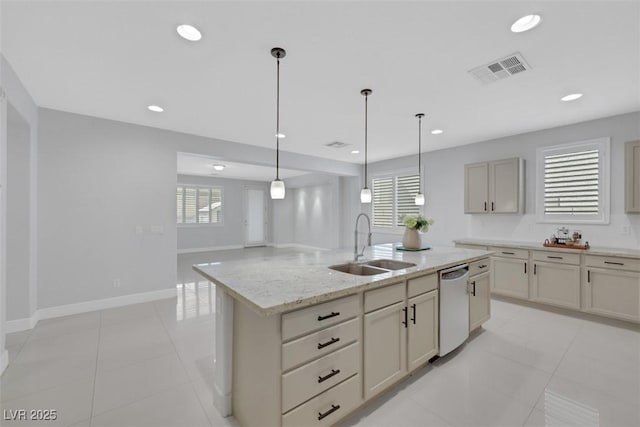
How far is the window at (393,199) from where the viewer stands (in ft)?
20.4

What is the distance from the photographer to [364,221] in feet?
24.5

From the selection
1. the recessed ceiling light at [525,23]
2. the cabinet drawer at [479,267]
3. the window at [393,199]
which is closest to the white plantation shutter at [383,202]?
the window at [393,199]

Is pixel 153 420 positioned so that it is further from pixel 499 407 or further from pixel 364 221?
pixel 364 221

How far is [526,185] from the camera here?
4492 millimetres

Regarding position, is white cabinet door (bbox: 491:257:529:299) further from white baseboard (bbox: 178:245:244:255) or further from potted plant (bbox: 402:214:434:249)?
white baseboard (bbox: 178:245:244:255)

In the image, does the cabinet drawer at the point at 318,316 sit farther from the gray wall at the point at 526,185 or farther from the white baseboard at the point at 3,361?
the gray wall at the point at 526,185

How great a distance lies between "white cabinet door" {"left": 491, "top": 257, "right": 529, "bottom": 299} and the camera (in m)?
3.99

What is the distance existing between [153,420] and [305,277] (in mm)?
1367

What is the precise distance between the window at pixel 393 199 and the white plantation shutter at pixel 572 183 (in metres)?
2.28

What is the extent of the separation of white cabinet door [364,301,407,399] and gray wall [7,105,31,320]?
3.97 metres

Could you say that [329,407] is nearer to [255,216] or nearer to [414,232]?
[414,232]

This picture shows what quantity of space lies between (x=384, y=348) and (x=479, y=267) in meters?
1.68

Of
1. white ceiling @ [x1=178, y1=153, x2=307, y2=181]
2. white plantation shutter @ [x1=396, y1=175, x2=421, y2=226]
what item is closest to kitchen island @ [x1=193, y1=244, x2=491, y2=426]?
white plantation shutter @ [x1=396, y1=175, x2=421, y2=226]

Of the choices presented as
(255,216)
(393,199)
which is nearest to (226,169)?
(255,216)
